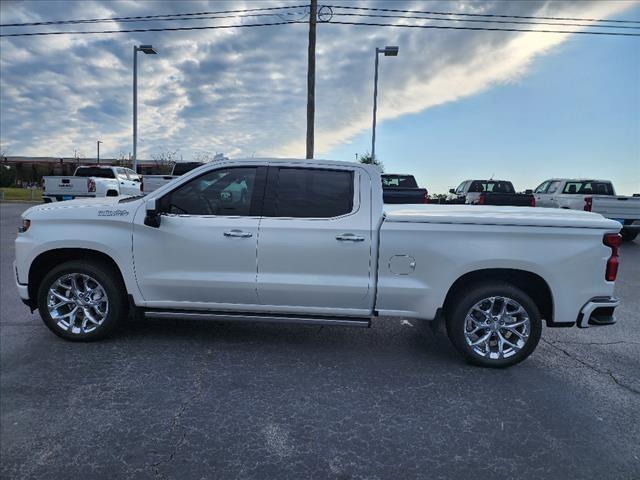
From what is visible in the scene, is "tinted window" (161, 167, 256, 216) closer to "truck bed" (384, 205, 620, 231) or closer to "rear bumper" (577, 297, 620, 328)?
"truck bed" (384, 205, 620, 231)

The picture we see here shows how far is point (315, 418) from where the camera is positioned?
3.36 meters

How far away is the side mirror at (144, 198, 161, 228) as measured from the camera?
4.50m

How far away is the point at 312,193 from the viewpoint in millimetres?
4605

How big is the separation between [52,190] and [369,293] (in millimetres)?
17995

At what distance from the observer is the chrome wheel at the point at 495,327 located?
4320mm

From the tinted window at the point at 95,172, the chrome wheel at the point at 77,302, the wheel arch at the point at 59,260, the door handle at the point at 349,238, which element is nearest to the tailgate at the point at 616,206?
the door handle at the point at 349,238

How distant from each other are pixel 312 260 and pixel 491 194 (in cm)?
1192

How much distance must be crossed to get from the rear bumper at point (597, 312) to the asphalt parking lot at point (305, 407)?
496 mm

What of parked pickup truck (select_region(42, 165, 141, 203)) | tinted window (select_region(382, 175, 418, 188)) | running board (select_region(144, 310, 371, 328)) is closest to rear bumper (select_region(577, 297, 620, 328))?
running board (select_region(144, 310, 371, 328))

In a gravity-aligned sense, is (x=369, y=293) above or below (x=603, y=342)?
above

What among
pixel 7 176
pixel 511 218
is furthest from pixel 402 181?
pixel 7 176

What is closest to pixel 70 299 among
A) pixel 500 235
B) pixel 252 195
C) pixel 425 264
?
pixel 252 195

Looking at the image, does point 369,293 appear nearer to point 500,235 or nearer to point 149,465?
point 500,235

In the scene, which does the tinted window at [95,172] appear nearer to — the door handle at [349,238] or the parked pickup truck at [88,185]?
the parked pickup truck at [88,185]
